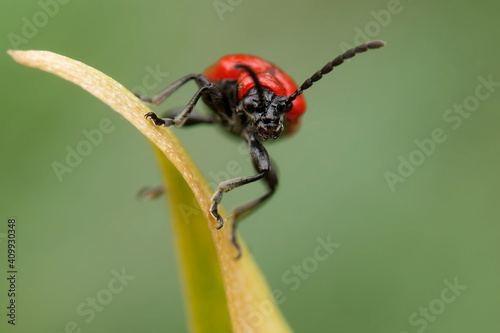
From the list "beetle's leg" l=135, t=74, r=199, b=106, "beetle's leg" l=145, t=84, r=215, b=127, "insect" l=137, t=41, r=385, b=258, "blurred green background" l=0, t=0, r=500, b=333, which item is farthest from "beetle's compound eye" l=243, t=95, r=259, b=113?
"blurred green background" l=0, t=0, r=500, b=333

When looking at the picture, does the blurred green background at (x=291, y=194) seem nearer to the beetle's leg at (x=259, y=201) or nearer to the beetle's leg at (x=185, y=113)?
the beetle's leg at (x=259, y=201)

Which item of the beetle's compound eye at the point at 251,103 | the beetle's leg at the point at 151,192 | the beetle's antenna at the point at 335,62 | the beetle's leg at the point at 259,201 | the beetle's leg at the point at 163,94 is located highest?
the beetle's leg at the point at 163,94

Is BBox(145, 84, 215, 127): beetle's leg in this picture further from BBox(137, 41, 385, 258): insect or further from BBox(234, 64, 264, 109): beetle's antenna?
A: BBox(234, 64, 264, 109): beetle's antenna

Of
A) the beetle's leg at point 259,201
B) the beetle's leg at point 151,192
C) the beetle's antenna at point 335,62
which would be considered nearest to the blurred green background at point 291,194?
the beetle's leg at point 151,192

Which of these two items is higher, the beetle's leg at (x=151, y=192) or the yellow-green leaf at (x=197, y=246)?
the beetle's leg at (x=151, y=192)

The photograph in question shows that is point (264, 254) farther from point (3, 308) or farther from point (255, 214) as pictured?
point (3, 308)

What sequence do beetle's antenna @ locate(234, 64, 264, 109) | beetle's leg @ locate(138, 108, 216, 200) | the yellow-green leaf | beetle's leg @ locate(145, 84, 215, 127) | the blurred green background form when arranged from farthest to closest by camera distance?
1. the blurred green background
2. beetle's leg @ locate(138, 108, 216, 200)
3. beetle's antenna @ locate(234, 64, 264, 109)
4. beetle's leg @ locate(145, 84, 215, 127)
5. the yellow-green leaf

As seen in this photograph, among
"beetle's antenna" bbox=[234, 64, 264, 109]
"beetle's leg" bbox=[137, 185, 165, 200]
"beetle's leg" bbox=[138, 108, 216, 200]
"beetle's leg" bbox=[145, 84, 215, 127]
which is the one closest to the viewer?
"beetle's leg" bbox=[145, 84, 215, 127]

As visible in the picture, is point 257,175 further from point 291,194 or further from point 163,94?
point 291,194
